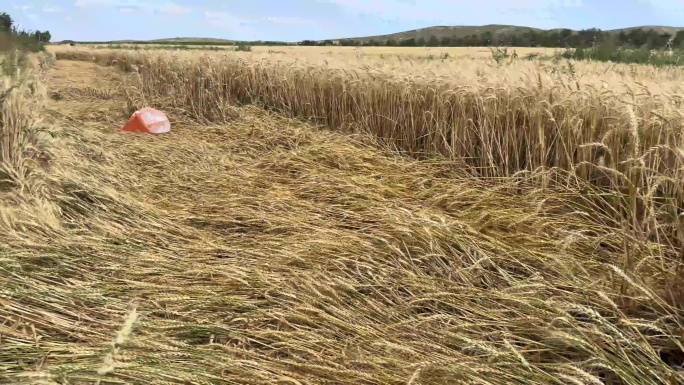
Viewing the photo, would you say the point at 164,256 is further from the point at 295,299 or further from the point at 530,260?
the point at 530,260

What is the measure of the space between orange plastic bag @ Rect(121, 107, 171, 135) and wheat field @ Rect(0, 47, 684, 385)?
2.43ft

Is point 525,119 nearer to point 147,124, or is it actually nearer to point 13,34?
point 147,124

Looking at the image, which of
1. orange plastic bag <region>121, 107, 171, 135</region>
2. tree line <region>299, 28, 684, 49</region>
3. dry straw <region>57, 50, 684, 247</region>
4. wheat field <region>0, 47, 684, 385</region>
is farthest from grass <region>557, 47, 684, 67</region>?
orange plastic bag <region>121, 107, 171, 135</region>

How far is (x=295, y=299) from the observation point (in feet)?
7.02

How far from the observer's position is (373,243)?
2.61 m

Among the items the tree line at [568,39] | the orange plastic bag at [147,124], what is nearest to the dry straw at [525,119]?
the orange plastic bag at [147,124]

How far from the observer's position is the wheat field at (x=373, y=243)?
5.60 feet

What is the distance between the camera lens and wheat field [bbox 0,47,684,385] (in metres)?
1.71

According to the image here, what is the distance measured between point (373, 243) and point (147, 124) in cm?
424

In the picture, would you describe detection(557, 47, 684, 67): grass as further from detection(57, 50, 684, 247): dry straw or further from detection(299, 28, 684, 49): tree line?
detection(57, 50, 684, 247): dry straw

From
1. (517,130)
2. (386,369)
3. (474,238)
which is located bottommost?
(386,369)

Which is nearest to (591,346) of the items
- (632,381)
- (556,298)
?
(632,381)

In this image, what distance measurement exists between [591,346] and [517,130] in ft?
7.85

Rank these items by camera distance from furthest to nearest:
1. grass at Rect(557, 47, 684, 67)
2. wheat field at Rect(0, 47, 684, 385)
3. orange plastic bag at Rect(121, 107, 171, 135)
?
Answer: 1. grass at Rect(557, 47, 684, 67)
2. orange plastic bag at Rect(121, 107, 171, 135)
3. wheat field at Rect(0, 47, 684, 385)
